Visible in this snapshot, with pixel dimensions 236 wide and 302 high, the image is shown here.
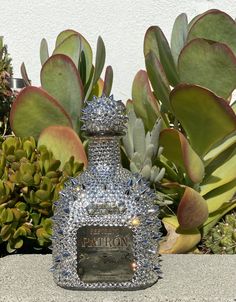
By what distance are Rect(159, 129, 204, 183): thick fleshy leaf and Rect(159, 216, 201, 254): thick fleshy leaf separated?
0.64ft

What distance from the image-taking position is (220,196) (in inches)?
92.2

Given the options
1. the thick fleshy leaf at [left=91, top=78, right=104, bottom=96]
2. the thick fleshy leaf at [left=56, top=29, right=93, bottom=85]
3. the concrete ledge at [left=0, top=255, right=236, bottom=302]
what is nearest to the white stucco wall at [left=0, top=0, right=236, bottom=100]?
the thick fleshy leaf at [left=91, top=78, right=104, bottom=96]

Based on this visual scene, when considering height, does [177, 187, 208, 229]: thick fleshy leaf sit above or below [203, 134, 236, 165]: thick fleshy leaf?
below

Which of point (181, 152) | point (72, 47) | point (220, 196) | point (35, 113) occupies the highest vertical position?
point (72, 47)

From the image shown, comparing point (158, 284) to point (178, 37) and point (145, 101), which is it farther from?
point (178, 37)

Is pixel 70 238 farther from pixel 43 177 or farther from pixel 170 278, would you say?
pixel 43 177

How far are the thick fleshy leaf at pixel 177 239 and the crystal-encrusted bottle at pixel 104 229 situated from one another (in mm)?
486

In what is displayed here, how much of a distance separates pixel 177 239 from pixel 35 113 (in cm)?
67

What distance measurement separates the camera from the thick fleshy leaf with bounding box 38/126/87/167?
2100 millimetres

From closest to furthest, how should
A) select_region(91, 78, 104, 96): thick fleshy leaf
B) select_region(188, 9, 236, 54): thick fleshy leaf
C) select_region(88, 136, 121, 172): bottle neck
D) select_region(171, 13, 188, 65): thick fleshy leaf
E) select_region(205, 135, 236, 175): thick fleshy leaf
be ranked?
1. select_region(88, 136, 121, 172): bottle neck
2. select_region(188, 9, 236, 54): thick fleshy leaf
3. select_region(205, 135, 236, 175): thick fleshy leaf
4. select_region(171, 13, 188, 65): thick fleshy leaf
5. select_region(91, 78, 104, 96): thick fleshy leaf

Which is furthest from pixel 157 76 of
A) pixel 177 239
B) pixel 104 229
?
pixel 104 229

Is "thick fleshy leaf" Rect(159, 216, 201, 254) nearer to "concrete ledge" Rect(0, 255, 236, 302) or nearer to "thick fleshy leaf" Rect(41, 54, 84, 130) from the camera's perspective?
"concrete ledge" Rect(0, 255, 236, 302)

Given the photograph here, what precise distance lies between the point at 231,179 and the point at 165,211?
0.27m

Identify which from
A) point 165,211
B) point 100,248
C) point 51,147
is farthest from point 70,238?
point 165,211
